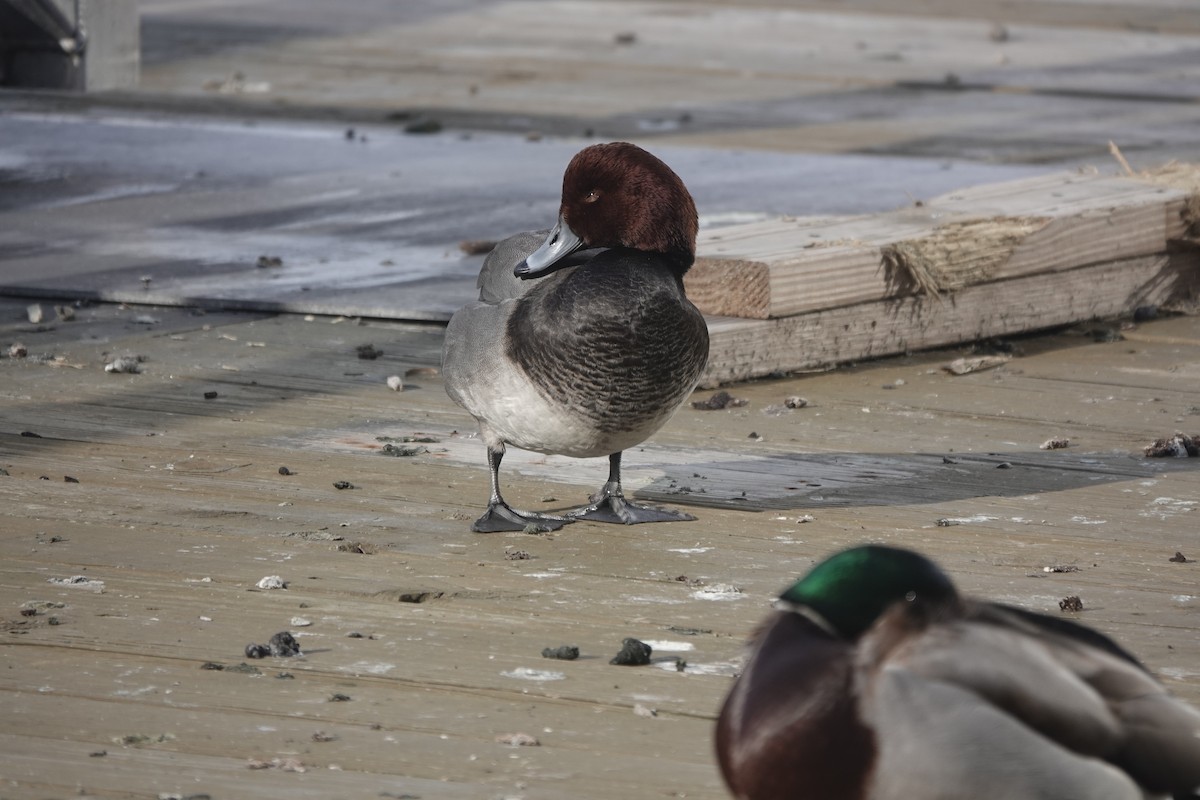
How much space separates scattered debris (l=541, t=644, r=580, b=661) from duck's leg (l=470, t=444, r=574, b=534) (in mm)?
925

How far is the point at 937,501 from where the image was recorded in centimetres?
503

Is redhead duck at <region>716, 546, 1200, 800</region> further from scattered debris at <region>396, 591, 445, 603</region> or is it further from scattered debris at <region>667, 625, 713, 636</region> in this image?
scattered debris at <region>396, 591, 445, 603</region>

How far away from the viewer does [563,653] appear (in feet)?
12.3

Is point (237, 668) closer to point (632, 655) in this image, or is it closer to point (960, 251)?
point (632, 655)

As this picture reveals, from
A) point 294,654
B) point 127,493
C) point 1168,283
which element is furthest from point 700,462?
point 1168,283

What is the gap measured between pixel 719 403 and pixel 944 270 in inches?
47.7

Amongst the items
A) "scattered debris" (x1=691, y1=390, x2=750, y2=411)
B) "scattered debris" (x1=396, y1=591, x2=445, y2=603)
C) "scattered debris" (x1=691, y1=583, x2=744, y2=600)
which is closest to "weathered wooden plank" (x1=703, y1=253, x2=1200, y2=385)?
"scattered debris" (x1=691, y1=390, x2=750, y2=411)

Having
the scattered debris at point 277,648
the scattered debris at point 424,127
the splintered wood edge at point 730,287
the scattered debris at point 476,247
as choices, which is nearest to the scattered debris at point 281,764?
the scattered debris at point 277,648

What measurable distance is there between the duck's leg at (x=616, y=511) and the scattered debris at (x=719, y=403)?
1216mm

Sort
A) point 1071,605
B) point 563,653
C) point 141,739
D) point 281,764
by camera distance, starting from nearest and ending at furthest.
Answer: point 281,764 < point 141,739 < point 563,653 < point 1071,605

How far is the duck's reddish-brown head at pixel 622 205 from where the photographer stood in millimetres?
4605

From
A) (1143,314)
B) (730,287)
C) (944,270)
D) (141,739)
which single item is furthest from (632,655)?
(1143,314)

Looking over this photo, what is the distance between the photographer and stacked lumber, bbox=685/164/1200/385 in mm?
6430

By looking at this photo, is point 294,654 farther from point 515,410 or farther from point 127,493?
point 127,493
